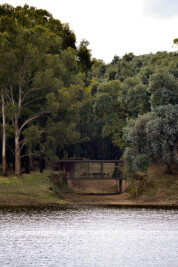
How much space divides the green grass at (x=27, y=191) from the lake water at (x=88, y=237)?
210 inches

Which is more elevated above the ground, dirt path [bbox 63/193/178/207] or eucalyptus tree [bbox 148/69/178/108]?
eucalyptus tree [bbox 148/69/178/108]

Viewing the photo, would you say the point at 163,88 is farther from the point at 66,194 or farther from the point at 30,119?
the point at 66,194

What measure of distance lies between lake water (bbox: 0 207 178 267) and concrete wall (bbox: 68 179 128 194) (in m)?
18.8

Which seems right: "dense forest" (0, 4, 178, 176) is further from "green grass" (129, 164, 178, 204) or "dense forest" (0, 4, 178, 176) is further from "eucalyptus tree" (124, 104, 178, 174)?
"green grass" (129, 164, 178, 204)

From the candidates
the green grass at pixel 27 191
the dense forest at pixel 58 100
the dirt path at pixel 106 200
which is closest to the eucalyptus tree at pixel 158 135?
the dense forest at pixel 58 100

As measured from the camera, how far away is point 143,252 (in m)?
34.9

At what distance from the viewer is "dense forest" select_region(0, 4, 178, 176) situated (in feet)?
222

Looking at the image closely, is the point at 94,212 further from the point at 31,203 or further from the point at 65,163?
the point at 65,163

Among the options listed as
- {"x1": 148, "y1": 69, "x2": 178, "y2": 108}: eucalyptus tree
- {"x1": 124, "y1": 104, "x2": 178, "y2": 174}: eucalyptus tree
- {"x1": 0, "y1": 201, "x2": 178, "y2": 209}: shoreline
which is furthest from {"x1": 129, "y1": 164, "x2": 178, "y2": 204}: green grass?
{"x1": 148, "y1": 69, "x2": 178, "y2": 108}: eucalyptus tree

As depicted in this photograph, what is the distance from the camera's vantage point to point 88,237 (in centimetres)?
4062

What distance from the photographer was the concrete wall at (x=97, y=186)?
250 feet

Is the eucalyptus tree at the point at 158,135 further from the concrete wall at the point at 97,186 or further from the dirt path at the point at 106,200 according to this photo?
the concrete wall at the point at 97,186

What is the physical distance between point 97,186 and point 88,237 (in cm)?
3634

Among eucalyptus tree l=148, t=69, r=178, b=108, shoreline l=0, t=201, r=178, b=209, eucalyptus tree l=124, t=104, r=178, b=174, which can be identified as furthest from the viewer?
eucalyptus tree l=148, t=69, r=178, b=108
